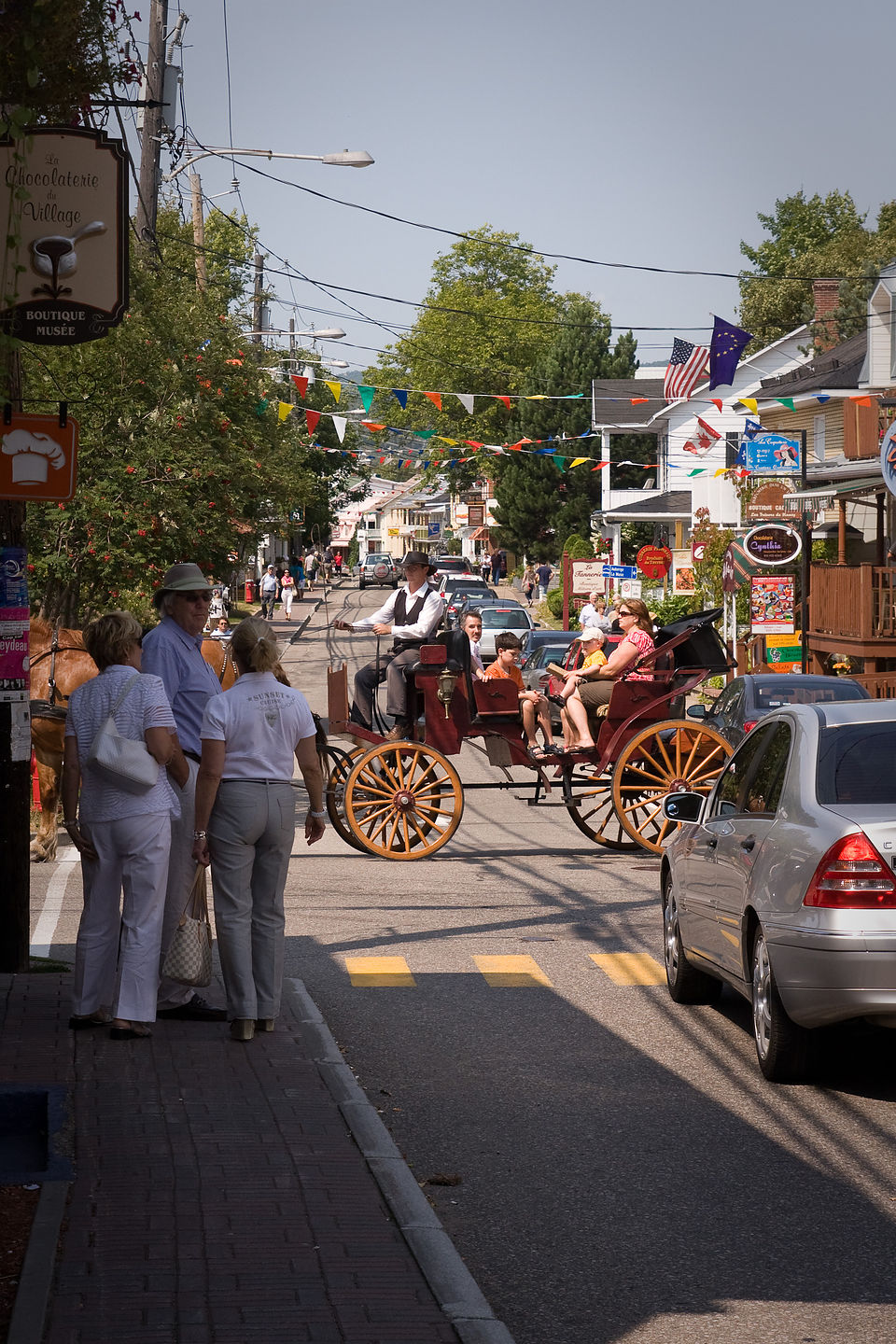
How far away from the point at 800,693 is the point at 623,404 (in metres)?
54.4

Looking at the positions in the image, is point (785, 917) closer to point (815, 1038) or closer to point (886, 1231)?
point (815, 1038)

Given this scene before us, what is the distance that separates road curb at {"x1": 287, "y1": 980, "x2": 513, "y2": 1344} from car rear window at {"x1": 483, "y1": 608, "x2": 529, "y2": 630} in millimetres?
35688

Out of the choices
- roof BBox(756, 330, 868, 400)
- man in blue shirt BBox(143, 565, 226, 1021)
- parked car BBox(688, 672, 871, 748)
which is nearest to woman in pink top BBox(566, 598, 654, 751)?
parked car BBox(688, 672, 871, 748)

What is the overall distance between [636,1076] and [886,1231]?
2262 mm

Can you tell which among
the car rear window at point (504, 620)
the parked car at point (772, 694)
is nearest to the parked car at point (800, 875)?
the parked car at point (772, 694)

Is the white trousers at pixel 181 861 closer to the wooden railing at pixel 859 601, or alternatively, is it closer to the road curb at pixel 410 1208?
the road curb at pixel 410 1208

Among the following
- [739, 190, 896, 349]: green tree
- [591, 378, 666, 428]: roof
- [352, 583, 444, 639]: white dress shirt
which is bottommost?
[352, 583, 444, 639]: white dress shirt

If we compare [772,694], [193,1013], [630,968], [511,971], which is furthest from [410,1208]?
[772,694]

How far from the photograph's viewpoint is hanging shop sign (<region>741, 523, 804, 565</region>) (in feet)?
100

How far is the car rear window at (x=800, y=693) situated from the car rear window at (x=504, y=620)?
84.2ft

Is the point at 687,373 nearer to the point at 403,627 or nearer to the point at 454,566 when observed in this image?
the point at 403,627

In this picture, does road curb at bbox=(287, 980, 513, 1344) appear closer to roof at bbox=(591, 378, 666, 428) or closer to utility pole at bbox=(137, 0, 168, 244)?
utility pole at bbox=(137, 0, 168, 244)

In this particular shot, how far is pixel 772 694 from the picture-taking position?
17.5 metres

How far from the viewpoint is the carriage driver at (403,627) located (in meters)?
13.9
